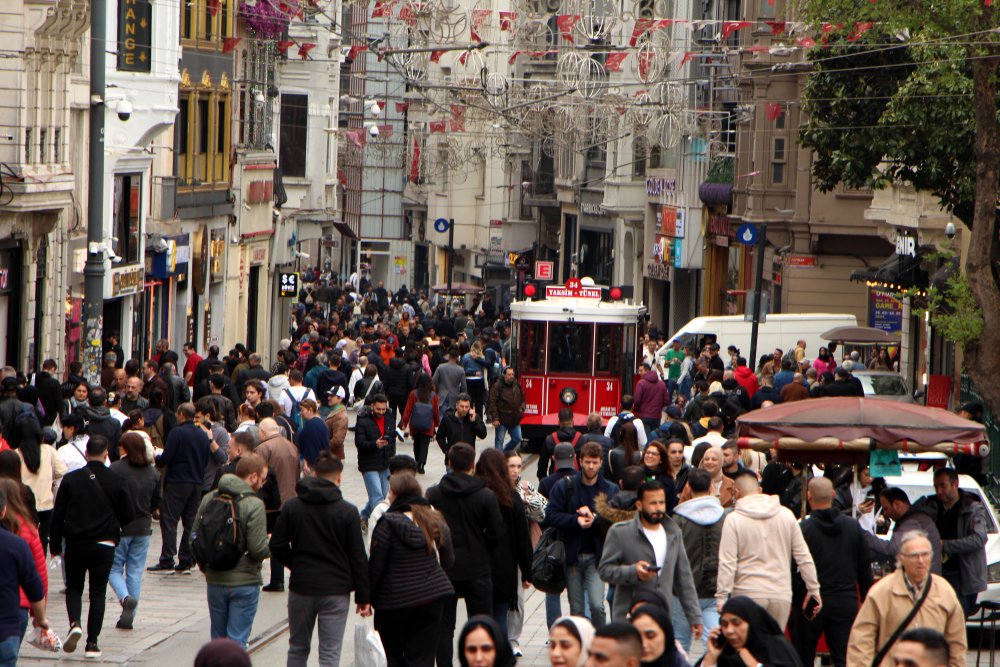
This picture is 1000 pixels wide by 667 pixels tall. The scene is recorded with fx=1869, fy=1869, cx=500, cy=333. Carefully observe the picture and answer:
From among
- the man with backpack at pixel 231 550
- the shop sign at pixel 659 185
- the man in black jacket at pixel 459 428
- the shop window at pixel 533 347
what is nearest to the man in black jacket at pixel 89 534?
the man with backpack at pixel 231 550

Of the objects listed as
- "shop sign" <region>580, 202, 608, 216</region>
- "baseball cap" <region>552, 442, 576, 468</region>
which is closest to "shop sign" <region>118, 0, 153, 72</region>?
"baseball cap" <region>552, 442, 576, 468</region>

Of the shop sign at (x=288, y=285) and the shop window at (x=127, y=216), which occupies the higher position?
the shop window at (x=127, y=216)

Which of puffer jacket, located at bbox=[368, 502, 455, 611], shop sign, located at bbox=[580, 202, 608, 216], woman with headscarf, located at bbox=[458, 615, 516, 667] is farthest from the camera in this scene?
shop sign, located at bbox=[580, 202, 608, 216]

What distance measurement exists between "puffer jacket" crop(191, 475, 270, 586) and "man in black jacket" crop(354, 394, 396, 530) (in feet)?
24.2

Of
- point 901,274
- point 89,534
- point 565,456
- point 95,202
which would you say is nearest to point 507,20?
point 901,274

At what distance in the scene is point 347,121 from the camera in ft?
342

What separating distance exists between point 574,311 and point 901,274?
10.2 m

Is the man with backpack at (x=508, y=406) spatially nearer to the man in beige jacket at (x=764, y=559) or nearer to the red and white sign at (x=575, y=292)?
the red and white sign at (x=575, y=292)

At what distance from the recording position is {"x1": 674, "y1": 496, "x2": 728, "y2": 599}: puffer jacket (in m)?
12.2

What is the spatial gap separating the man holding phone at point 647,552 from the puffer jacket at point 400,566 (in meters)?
1.10

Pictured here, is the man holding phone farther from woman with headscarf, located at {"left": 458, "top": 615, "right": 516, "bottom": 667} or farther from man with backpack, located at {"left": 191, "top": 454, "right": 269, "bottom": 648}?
woman with headscarf, located at {"left": 458, "top": 615, "right": 516, "bottom": 667}

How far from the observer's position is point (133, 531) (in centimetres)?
1408

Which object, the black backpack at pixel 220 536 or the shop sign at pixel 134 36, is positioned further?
the shop sign at pixel 134 36

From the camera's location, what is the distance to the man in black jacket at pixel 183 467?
16656 mm
